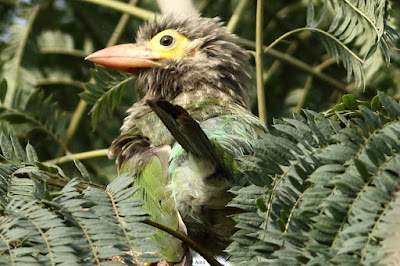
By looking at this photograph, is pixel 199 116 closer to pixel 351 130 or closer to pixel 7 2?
pixel 351 130

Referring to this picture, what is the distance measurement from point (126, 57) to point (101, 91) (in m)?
0.31

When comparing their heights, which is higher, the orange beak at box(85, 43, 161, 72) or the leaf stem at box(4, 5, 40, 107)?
the orange beak at box(85, 43, 161, 72)

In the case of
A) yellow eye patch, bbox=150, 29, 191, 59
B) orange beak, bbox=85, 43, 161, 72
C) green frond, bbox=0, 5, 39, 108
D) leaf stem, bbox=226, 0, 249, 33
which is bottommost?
green frond, bbox=0, 5, 39, 108

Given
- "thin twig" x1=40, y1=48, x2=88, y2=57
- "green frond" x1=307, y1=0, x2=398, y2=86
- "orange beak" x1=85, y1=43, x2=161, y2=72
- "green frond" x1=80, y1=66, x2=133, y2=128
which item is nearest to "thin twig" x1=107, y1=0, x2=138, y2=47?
"thin twig" x1=40, y1=48, x2=88, y2=57

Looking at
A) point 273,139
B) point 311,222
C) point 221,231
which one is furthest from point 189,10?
point 311,222

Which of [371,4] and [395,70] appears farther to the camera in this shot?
[395,70]

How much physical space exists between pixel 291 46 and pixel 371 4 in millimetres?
1785

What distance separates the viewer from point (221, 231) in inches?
123

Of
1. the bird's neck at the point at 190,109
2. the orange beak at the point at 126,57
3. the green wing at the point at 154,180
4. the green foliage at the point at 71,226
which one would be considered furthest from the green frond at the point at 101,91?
the green foliage at the point at 71,226

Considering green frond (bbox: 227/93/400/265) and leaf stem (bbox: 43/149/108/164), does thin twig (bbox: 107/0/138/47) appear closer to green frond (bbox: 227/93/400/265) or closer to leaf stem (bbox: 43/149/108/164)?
leaf stem (bbox: 43/149/108/164)

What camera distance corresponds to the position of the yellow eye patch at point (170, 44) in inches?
166

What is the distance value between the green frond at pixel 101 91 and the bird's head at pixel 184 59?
7 cm

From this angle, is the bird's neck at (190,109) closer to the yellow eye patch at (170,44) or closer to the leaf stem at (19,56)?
the yellow eye patch at (170,44)

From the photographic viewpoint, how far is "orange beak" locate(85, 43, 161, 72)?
13.3 feet
